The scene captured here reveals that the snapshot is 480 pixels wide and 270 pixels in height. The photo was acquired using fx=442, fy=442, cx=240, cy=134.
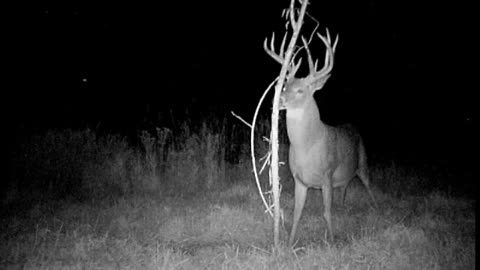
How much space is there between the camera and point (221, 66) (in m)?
22.2

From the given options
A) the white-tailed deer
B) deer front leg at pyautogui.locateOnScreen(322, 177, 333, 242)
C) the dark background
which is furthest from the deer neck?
the dark background

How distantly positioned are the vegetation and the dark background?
6.98m

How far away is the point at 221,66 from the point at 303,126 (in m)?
17.3

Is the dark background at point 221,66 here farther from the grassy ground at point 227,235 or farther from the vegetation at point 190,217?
the grassy ground at point 227,235

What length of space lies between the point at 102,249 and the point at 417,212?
4.28 metres

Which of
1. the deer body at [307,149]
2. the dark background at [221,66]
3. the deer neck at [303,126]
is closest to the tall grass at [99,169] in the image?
the deer body at [307,149]

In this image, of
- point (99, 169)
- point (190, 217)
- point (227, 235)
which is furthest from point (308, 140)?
point (99, 169)

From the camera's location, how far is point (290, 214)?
21.1 ft

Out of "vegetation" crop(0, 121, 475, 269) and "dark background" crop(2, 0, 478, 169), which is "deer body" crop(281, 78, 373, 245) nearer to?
"vegetation" crop(0, 121, 475, 269)

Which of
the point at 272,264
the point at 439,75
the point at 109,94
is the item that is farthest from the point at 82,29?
the point at 272,264

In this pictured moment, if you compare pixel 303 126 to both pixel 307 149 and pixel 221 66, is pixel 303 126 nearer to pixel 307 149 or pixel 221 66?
pixel 307 149

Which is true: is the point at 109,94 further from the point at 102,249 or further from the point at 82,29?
the point at 102,249

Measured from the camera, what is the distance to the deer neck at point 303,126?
5.25 metres

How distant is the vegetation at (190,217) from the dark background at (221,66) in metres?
6.98
